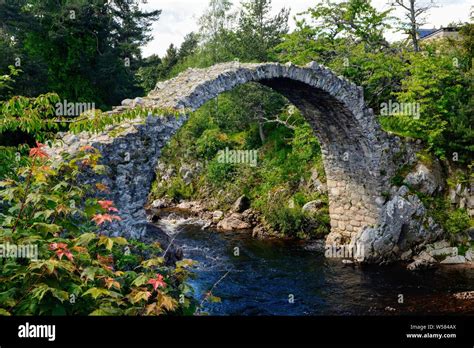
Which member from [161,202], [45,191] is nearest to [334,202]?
[161,202]

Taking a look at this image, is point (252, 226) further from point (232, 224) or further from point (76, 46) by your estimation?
point (76, 46)

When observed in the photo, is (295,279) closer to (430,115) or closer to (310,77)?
(310,77)

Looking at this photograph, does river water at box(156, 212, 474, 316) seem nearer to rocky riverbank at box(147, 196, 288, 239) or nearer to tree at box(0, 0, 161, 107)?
rocky riverbank at box(147, 196, 288, 239)

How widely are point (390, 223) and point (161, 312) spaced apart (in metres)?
12.3

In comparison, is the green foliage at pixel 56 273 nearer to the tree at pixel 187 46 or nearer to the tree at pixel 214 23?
the tree at pixel 214 23

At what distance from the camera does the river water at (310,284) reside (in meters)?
10.6

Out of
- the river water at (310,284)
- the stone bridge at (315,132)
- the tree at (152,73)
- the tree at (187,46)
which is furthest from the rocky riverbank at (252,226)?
the tree at (187,46)

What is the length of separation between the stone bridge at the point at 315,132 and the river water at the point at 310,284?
1.91 metres

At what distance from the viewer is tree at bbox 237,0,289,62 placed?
25.1 meters

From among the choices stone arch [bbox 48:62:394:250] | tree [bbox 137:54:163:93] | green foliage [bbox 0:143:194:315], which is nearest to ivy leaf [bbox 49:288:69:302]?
green foliage [bbox 0:143:194:315]

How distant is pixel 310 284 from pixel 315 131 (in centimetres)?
600

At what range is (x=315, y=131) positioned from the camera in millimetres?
15891

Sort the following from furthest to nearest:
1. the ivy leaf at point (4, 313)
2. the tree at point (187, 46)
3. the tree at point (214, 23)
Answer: the tree at point (187, 46) < the tree at point (214, 23) < the ivy leaf at point (4, 313)

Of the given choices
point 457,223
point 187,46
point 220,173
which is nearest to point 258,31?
point 220,173
